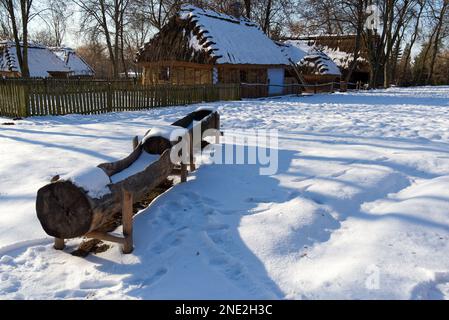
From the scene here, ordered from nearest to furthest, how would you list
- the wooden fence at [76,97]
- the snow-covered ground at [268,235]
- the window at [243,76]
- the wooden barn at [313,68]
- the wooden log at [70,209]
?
the snow-covered ground at [268,235]
the wooden log at [70,209]
the wooden fence at [76,97]
the window at [243,76]
the wooden barn at [313,68]

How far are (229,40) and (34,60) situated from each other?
23.1m

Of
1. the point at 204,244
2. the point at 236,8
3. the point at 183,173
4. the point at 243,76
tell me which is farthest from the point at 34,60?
the point at 204,244

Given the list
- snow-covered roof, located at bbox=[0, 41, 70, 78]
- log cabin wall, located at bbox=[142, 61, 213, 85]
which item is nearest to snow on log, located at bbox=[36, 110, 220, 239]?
log cabin wall, located at bbox=[142, 61, 213, 85]

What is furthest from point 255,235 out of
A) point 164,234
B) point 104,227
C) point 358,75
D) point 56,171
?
point 358,75

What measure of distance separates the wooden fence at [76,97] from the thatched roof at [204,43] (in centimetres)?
594

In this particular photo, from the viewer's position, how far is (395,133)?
872 cm

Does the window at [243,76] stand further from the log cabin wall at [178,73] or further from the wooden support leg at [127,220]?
the wooden support leg at [127,220]

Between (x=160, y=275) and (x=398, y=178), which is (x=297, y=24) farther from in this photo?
(x=160, y=275)

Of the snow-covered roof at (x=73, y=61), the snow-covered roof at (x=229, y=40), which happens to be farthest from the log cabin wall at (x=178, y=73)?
the snow-covered roof at (x=73, y=61)

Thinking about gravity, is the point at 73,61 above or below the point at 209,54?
above

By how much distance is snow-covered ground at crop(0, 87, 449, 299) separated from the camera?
3.04 m

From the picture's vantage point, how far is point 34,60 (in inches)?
1473

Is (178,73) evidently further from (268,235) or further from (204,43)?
(268,235)

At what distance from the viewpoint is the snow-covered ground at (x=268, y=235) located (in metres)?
3.04
